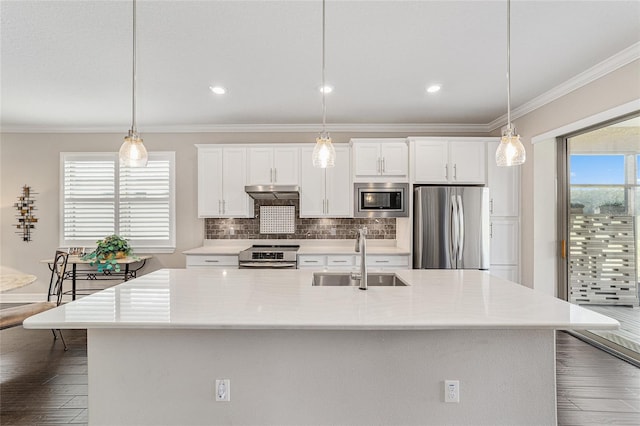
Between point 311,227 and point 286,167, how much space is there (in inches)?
37.2

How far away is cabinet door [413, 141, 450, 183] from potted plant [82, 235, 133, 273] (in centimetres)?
390

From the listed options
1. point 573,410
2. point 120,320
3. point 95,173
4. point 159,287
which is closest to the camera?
point 120,320

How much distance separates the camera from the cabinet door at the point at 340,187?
422cm

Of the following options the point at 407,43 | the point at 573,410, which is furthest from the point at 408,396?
the point at 407,43

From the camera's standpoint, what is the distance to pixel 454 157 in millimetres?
3973

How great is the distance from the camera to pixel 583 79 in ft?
9.75

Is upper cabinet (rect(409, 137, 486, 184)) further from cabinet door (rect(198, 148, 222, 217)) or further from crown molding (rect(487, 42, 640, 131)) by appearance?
cabinet door (rect(198, 148, 222, 217))

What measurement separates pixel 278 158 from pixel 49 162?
11.4 feet

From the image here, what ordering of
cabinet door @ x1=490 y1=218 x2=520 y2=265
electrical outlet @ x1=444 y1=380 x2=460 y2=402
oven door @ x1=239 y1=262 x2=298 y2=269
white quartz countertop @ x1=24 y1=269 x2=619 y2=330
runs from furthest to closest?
cabinet door @ x1=490 y1=218 x2=520 y2=265 < oven door @ x1=239 y1=262 x2=298 y2=269 < electrical outlet @ x1=444 y1=380 x2=460 y2=402 < white quartz countertop @ x1=24 y1=269 x2=619 y2=330

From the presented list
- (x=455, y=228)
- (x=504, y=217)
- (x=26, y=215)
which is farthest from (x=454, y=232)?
(x=26, y=215)

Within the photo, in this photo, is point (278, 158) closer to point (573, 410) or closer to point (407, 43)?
point (407, 43)

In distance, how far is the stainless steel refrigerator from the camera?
3686 millimetres

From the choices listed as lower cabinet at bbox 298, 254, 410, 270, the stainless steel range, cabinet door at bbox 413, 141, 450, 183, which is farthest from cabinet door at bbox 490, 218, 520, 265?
the stainless steel range

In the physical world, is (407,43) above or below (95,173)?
above
